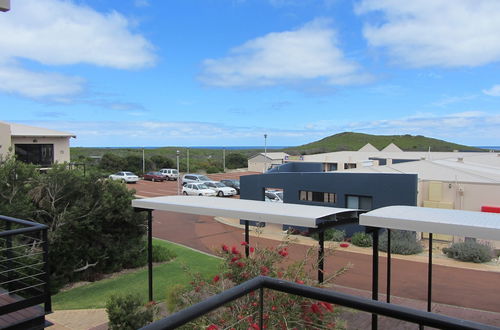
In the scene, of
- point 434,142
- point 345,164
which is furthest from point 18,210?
point 434,142

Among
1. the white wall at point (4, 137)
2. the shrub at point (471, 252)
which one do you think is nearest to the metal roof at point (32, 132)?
the white wall at point (4, 137)

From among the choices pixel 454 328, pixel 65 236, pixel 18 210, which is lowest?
pixel 65 236

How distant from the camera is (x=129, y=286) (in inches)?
490

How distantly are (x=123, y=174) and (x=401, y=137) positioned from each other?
5889 inches

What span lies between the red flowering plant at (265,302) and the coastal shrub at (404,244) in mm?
14710

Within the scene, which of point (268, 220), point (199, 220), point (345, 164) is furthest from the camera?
point (345, 164)

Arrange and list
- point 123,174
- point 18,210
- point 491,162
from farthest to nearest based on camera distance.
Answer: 1. point 123,174
2. point 491,162
3. point 18,210

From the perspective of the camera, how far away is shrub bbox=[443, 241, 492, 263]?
17578 millimetres

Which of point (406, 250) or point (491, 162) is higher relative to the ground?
point (491, 162)

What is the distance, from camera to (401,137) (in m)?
175

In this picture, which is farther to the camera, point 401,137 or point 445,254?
point 401,137

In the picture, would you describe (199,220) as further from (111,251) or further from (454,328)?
(454,328)

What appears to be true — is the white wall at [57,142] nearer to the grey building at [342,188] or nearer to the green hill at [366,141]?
the grey building at [342,188]

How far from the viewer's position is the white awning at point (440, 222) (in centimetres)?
624
